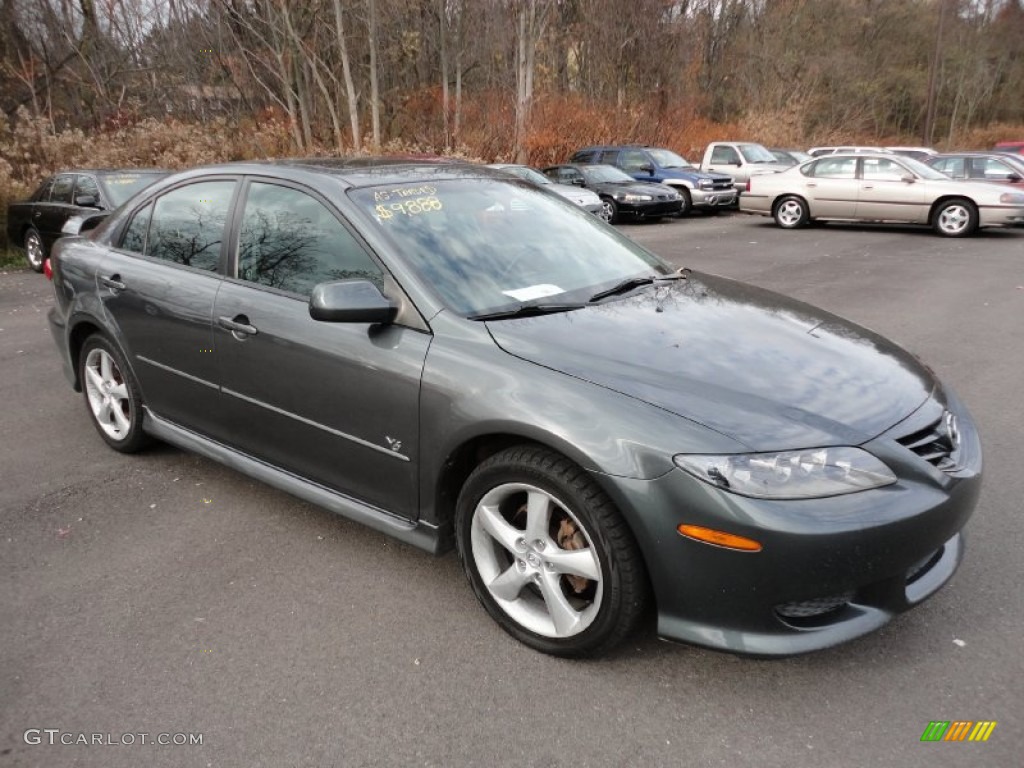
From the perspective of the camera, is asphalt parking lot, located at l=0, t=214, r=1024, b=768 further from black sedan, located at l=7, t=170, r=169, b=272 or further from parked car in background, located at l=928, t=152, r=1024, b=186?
parked car in background, located at l=928, t=152, r=1024, b=186

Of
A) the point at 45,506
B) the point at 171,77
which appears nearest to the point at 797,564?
the point at 45,506

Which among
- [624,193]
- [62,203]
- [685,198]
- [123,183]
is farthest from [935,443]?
[685,198]

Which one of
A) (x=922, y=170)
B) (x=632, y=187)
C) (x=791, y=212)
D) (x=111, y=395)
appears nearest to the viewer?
(x=111, y=395)

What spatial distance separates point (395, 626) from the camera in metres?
2.78

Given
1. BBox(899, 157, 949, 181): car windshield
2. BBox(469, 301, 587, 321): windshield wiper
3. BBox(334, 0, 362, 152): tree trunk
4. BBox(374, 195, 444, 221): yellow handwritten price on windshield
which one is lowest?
BBox(469, 301, 587, 321): windshield wiper

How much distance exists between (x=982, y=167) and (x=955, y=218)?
227cm

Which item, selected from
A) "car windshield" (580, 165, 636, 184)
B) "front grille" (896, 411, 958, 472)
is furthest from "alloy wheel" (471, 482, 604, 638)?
"car windshield" (580, 165, 636, 184)

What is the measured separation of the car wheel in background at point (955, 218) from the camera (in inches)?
567

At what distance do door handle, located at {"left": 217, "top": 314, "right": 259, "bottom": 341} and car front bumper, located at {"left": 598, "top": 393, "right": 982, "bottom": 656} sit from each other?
1.77 metres

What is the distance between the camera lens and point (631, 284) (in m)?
3.35

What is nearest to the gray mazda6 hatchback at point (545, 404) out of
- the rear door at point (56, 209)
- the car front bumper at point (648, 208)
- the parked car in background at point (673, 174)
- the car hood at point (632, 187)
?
the rear door at point (56, 209)

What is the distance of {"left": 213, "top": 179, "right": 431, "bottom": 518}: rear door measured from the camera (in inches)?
111

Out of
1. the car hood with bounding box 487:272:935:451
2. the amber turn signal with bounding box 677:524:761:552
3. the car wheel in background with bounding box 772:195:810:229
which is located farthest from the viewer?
the car wheel in background with bounding box 772:195:810:229

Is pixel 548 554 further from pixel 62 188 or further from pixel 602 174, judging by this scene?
pixel 602 174
